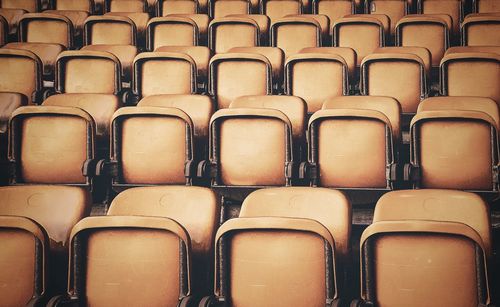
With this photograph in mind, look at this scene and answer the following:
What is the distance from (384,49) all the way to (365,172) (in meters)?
0.69

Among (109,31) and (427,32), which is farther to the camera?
(109,31)

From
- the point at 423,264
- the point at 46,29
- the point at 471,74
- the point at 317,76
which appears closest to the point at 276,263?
the point at 423,264

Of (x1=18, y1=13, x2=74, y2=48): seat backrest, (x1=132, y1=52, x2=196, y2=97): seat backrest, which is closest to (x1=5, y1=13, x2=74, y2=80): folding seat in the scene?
(x1=18, y1=13, x2=74, y2=48): seat backrest

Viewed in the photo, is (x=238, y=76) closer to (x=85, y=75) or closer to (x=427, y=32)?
(x=85, y=75)

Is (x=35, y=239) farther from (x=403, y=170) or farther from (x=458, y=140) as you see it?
(x=458, y=140)

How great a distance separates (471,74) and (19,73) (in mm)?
1294

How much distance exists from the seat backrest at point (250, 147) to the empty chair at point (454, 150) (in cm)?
28

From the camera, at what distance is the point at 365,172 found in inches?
51.8

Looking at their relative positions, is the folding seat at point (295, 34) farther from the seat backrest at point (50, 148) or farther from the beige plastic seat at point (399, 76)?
the seat backrest at point (50, 148)

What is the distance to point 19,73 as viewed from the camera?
1806 millimetres

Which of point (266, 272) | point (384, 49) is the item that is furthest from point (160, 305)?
point (384, 49)

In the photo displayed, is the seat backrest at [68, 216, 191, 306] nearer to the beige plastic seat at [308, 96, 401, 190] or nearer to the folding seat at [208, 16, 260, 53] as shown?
the beige plastic seat at [308, 96, 401, 190]

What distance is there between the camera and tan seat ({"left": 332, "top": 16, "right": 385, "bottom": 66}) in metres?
2.11

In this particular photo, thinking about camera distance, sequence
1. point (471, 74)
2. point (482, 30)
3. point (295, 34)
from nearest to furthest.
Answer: point (471, 74), point (482, 30), point (295, 34)
